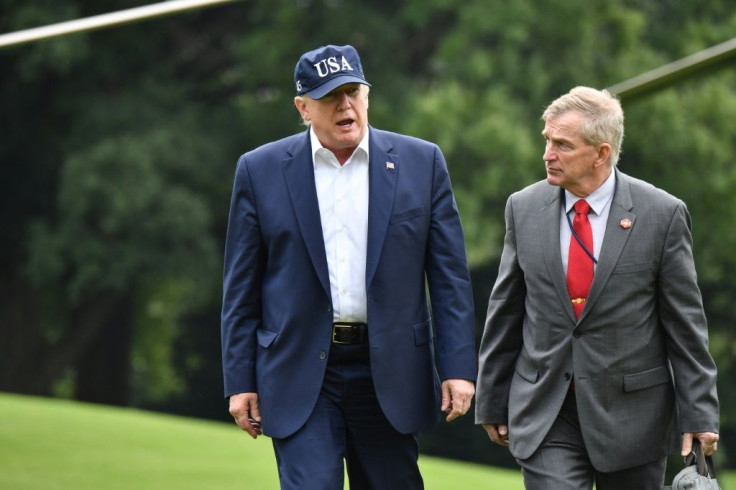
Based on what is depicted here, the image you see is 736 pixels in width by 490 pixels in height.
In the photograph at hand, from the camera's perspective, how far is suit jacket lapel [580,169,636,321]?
367 cm

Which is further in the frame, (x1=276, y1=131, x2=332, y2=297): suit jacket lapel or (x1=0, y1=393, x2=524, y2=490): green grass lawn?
(x1=0, y1=393, x2=524, y2=490): green grass lawn

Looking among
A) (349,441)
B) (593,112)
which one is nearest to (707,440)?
(593,112)

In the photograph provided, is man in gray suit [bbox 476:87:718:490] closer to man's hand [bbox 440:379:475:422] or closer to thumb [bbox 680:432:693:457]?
thumb [bbox 680:432:693:457]

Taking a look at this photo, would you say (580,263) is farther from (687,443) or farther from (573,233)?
(687,443)

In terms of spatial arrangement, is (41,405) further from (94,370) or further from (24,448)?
(94,370)

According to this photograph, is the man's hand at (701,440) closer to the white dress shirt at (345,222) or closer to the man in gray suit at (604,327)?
the man in gray suit at (604,327)

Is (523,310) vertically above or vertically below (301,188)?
below

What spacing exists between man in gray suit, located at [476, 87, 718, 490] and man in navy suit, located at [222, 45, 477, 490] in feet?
0.87

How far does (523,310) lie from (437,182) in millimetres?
445

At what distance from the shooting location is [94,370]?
22.3m

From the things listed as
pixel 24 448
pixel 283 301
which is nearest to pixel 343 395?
pixel 283 301

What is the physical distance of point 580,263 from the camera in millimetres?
3729

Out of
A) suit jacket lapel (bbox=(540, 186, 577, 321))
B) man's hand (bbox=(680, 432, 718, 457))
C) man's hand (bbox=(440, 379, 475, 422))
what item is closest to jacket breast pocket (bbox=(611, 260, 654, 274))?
suit jacket lapel (bbox=(540, 186, 577, 321))

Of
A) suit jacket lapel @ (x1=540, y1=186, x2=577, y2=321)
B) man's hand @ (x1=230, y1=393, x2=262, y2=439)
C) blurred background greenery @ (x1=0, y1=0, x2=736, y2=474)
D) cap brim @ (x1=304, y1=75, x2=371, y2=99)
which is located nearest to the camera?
suit jacket lapel @ (x1=540, y1=186, x2=577, y2=321)
